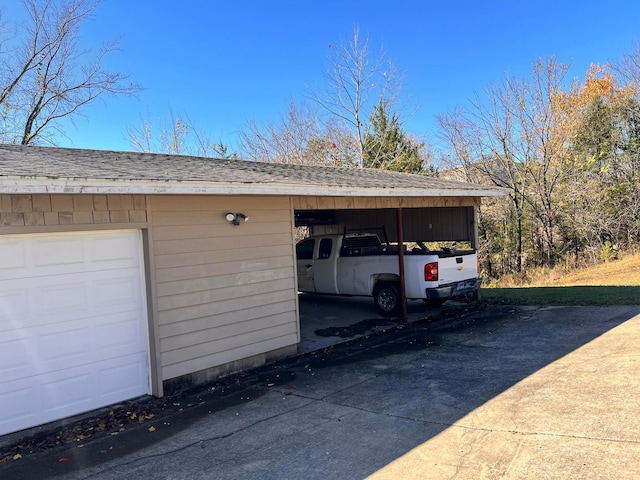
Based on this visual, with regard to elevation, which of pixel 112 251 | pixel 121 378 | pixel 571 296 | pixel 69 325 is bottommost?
pixel 571 296

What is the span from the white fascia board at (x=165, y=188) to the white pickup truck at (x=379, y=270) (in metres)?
1.91

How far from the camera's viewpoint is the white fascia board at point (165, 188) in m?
4.29

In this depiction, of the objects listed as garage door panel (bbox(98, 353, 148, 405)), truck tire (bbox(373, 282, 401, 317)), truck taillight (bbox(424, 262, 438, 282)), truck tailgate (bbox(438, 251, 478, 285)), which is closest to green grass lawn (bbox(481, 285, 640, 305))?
truck tailgate (bbox(438, 251, 478, 285))

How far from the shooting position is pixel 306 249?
11.9 metres

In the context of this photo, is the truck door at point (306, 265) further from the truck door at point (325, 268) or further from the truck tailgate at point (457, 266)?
the truck tailgate at point (457, 266)

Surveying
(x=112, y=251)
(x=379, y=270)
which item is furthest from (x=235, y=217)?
(x=379, y=270)

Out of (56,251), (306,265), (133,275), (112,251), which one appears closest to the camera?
(56,251)

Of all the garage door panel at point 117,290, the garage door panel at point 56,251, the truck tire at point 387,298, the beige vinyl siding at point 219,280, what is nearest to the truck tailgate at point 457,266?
the truck tire at point 387,298

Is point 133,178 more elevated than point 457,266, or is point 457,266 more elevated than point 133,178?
point 133,178

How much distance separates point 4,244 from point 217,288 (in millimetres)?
2594

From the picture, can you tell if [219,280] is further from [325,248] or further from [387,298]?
[325,248]

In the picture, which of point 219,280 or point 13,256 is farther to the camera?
point 219,280

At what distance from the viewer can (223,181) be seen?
5793 mm

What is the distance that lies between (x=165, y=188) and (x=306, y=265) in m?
6.73
